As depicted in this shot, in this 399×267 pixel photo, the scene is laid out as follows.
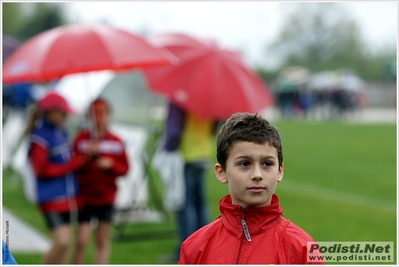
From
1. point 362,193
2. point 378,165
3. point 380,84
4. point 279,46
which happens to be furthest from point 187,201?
point 279,46

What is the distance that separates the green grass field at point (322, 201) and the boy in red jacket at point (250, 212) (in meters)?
0.38

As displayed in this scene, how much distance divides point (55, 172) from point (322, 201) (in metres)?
5.53

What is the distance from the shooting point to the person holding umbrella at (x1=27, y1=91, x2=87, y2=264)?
5262 mm

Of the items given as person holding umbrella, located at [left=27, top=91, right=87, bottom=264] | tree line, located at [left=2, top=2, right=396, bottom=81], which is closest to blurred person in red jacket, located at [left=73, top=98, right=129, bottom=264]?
person holding umbrella, located at [left=27, top=91, right=87, bottom=264]

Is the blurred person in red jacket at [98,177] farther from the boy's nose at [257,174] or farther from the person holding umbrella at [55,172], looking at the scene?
the boy's nose at [257,174]

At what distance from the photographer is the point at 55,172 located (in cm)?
530

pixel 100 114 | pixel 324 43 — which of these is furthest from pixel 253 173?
pixel 324 43

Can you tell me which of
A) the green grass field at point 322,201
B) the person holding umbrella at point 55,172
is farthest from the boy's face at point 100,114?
the green grass field at point 322,201

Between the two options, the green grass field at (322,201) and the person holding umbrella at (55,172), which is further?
the green grass field at (322,201)

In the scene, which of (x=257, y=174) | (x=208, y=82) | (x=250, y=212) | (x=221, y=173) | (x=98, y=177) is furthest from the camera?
(x=208, y=82)

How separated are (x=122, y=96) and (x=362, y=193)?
13.1 feet

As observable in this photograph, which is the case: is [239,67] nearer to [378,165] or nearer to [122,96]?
[122,96]

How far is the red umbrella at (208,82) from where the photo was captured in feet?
19.9

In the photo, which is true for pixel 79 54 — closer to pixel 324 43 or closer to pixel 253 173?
pixel 253 173
